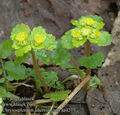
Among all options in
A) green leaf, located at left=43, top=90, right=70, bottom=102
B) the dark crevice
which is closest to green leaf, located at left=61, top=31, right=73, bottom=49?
green leaf, located at left=43, top=90, right=70, bottom=102

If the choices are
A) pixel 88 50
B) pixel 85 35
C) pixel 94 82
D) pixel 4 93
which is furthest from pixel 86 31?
pixel 4 93

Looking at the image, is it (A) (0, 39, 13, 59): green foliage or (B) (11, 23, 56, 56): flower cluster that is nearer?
(B) (11, 23, 56, 56): flower cluster

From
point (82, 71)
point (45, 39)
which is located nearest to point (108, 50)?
point (82, 71)

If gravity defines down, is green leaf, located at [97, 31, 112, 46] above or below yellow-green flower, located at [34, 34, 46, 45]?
below

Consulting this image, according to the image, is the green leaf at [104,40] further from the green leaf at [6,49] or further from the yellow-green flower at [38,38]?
the green leaf at [6,49]

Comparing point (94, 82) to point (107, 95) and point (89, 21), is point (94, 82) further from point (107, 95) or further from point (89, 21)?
point (89, 21)

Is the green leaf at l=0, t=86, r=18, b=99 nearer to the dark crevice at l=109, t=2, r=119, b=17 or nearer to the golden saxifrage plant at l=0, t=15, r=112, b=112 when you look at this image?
the golden saxifrage plant at l=0, t=15, r=112, b=112

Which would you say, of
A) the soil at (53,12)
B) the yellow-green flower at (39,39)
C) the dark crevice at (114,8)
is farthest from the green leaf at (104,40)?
the dark crevice at (114,8)
